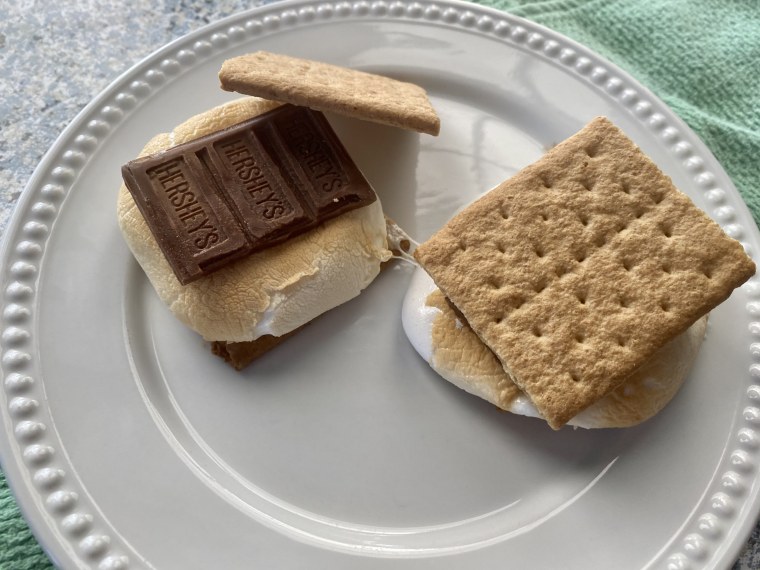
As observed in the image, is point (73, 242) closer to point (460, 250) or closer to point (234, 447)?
point (234, 447)

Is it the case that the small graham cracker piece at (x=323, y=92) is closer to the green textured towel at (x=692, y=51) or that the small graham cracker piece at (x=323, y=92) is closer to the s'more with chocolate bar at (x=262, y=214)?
the s'more with chocolate bar at (x=262, y=214)

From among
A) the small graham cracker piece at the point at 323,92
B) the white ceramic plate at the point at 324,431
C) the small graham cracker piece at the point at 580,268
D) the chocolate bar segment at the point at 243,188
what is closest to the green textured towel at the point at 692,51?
the white ceramic plate at the point at 324,431

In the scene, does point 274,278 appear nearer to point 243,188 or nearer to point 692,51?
point 243,188

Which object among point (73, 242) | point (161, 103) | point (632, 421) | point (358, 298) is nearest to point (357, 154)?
point (358, 298)

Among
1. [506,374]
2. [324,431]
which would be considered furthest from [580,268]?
[324,431]

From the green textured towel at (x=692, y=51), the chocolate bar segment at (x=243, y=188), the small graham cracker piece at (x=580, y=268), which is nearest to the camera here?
the small graham cracker piece at (x=580, y=268)

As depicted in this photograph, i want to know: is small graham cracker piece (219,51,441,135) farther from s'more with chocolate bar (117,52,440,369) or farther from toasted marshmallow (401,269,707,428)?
toasted marshmallow (401,269,707,428)

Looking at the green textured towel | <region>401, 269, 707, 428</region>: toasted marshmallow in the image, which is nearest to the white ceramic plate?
<region>401, 269, 707, 428</region>: toasted marshmallow
